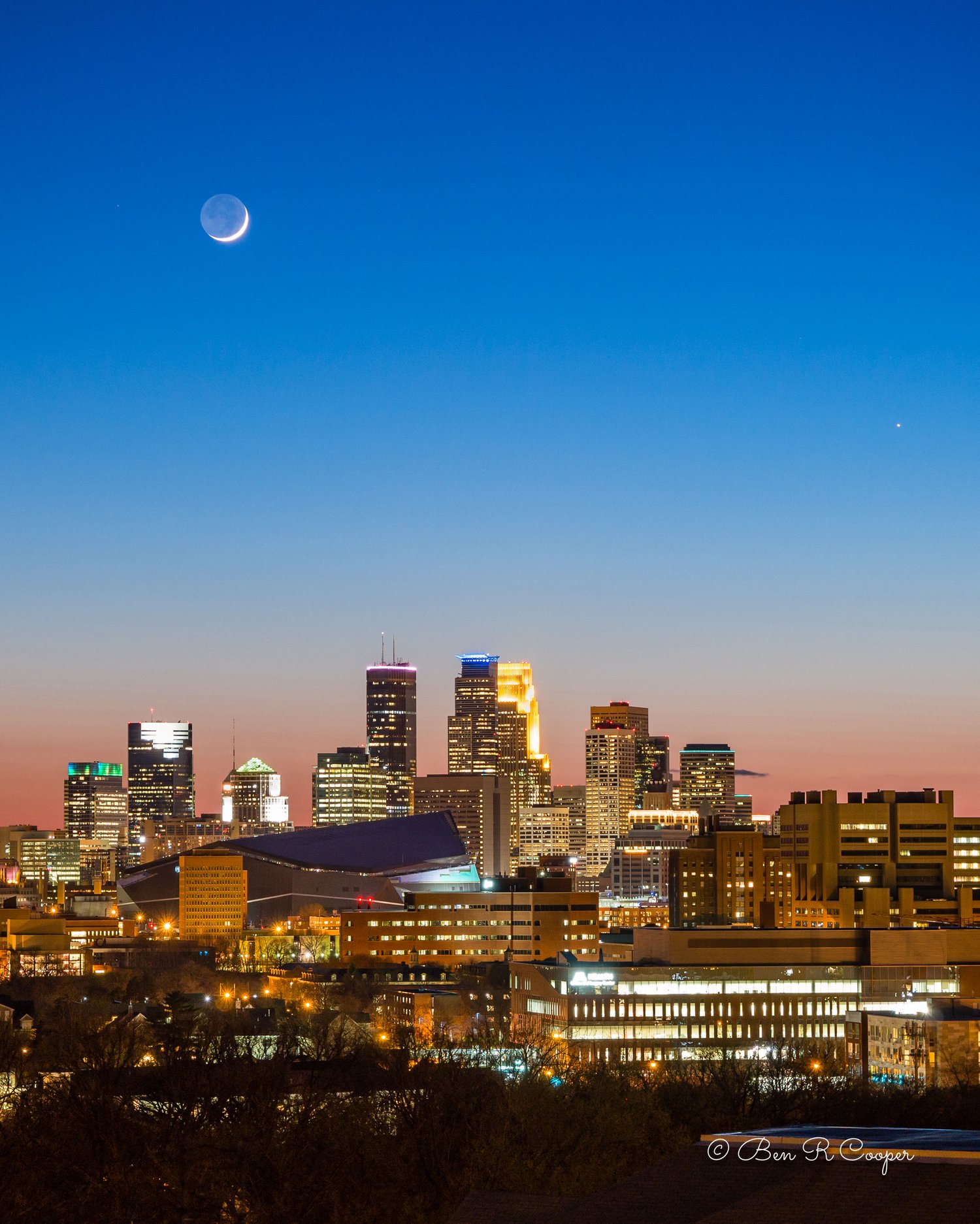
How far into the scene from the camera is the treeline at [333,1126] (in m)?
35.6

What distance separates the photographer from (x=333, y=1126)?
40.4 meters

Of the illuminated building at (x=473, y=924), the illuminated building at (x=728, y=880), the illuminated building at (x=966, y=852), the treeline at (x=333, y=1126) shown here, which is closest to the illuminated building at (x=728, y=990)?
the treeline at (x=333, y=1126)

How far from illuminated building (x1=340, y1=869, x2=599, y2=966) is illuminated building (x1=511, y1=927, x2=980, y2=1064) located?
4470cm

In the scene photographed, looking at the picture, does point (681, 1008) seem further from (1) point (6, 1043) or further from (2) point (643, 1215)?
(2) point (643, 1215)

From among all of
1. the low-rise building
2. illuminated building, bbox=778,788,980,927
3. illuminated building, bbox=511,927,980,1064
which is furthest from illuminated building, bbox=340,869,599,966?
the low-rise building

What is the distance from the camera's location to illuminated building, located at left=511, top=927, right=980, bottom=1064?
92312 mm

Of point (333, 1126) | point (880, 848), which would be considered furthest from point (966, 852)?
point (333, 1126)

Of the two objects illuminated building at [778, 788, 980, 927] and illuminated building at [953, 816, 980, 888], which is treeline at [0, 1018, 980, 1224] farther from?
illuminated building at [953, 816, 980, 888]

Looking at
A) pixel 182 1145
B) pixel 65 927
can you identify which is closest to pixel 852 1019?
pixel 182 1145

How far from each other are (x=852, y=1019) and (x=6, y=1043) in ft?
173

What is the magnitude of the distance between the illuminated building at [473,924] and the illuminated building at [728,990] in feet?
147

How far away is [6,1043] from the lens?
49.2 m

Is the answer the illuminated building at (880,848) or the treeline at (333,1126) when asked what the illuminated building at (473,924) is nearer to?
the illuminated building at (880,848)

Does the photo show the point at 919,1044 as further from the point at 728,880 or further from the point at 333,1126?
the point at 728,880
